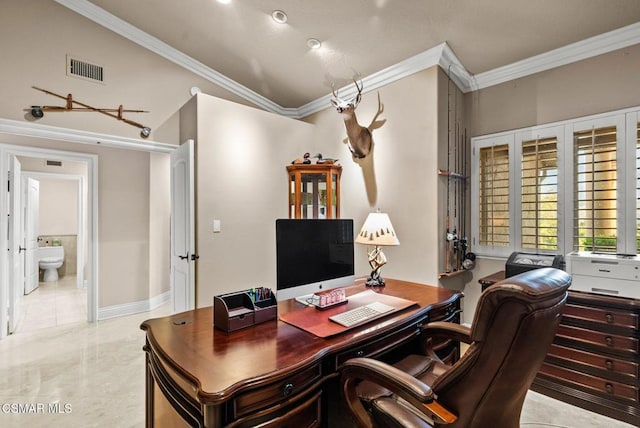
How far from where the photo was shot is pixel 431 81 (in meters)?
2.81

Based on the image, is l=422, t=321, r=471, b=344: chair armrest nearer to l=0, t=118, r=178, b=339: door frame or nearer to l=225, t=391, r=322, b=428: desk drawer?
l=225, t=391, r=322, b=428: desk drawer

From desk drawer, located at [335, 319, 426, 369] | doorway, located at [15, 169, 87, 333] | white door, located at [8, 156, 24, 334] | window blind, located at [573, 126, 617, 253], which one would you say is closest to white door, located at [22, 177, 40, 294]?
doorway, located at [15, 169, 87, 333]

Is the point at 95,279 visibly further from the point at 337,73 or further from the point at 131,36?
the point at 337,73

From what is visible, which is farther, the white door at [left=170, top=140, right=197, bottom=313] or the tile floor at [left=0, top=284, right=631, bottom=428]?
the white door at [left=170, top=140, right=197, bottom=313]

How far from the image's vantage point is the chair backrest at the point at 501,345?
36.4 inches

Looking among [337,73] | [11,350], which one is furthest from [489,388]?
[11,350]

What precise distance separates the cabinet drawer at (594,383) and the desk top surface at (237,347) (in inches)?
53.2

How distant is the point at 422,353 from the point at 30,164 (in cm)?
609

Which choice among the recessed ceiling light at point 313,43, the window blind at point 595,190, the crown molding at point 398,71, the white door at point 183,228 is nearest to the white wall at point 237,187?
the white door at point 183,228

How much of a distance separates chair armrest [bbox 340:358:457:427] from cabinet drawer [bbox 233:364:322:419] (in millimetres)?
167

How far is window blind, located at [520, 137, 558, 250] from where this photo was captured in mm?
2740

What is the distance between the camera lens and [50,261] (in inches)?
231

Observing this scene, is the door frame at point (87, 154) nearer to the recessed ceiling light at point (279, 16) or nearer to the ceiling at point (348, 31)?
the ceiling at point (348, 31)

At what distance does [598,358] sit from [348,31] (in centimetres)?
311
